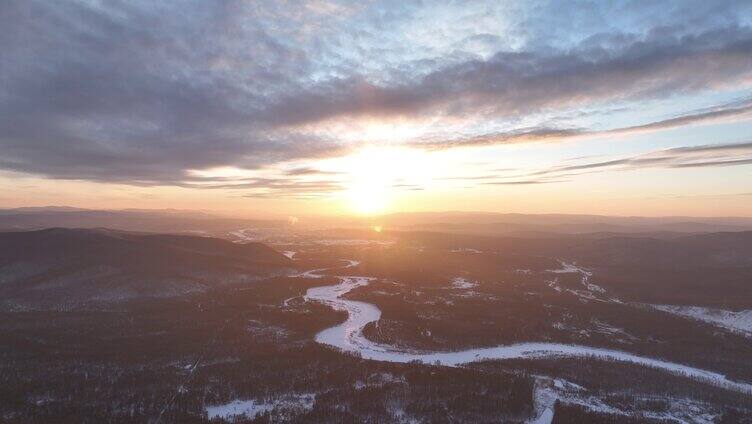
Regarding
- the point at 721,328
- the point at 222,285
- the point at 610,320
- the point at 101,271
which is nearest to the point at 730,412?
the point at 610,320

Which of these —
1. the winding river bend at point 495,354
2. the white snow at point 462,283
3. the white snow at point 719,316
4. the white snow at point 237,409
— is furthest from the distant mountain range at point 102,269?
the white snow at point 719,316

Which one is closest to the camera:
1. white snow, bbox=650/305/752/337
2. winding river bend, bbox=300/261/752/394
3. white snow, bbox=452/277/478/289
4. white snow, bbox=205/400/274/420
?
white snow, bbox=205/400/274/420

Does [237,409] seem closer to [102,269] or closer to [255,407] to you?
[255,407]

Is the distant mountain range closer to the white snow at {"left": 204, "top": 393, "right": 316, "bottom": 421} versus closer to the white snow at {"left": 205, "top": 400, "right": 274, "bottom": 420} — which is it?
the white snow at {"left": 205, "top": 400, "right": 274, "bottom": 420}

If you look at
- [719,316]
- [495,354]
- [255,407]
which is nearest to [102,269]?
[255,407]

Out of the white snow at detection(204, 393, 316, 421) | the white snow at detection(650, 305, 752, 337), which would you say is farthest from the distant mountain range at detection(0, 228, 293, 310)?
the white snow at detection(650, 305, 752, 337)

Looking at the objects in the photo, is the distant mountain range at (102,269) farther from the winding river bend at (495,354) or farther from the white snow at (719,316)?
the white snow at (719,316)
